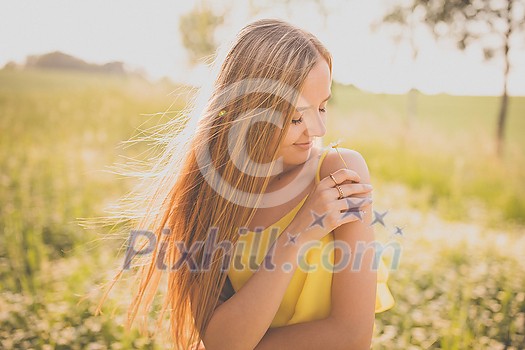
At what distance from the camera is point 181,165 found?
1.81 m

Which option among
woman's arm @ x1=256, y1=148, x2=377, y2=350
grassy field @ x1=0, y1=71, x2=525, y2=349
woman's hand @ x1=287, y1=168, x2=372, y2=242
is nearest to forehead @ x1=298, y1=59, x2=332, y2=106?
woman's hand @ x1=287, y1=168, x2=372, y2=242

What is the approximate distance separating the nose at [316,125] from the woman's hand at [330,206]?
0.50 feet

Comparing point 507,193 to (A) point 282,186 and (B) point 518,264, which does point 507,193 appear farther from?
(A) point 282,186

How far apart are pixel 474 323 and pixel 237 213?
2.05m

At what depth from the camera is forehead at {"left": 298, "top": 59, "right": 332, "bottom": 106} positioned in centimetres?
160

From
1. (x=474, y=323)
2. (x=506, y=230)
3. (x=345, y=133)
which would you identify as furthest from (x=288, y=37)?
(x=345, y=133)

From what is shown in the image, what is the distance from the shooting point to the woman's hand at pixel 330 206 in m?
1.51

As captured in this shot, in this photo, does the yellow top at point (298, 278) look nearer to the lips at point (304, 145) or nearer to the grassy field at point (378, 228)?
the lips at point (304, 145)

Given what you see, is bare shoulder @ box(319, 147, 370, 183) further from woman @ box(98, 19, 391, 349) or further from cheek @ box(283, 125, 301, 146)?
cheek @ box(283, 125, 301, 146)

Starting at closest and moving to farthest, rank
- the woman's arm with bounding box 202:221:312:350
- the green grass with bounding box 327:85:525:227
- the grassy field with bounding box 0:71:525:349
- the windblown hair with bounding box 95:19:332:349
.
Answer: the woman's arm with bounding box 202:221:312:350 < the windblown hair with bounding box 95:19:332:349 < the grassy field with bounding box 0:71:525:349 < the green grass with bounding box 327:85:525:227

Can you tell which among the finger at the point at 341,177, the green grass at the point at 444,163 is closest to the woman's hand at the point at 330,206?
the finger at the point at 341,177

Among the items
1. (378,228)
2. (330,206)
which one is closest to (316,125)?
(330,206)

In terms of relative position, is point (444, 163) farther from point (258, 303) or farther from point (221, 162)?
point (258, 303)

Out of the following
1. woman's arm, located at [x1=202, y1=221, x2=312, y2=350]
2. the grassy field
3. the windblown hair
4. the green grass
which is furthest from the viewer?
the green grass
